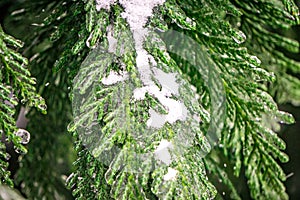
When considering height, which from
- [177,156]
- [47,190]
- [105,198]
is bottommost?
[47,190]

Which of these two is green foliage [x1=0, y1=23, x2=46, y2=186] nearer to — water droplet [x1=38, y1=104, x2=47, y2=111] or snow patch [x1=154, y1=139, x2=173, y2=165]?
water droplet [x1=38, y1=104, x2=47, y2=111]

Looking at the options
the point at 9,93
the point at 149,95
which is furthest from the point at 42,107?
the point at 149,95

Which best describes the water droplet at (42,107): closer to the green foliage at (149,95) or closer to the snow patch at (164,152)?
the green foliage at (149,95)

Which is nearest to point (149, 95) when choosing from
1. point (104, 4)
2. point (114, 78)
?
point (114, 78)

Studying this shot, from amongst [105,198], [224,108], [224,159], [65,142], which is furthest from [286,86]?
[105,198]

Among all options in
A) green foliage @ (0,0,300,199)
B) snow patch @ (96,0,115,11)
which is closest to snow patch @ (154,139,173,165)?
green foliage @ (0,0,300,199)

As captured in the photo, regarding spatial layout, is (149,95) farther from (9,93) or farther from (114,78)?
(9,93)

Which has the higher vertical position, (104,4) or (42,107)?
(104,4)

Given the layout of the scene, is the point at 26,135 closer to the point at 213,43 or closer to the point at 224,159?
the point at 213,43
